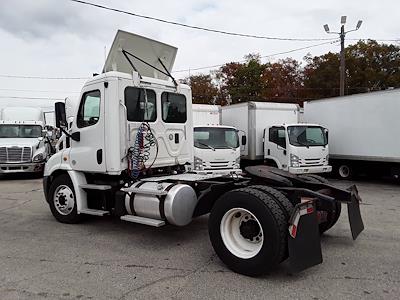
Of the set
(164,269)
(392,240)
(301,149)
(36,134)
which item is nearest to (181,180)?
(164,269)

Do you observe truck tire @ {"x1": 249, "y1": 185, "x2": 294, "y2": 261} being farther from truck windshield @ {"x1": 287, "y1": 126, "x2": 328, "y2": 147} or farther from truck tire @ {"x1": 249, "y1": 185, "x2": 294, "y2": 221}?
truck windshield @ {"x1": 287, "y1": 126, "x2": 328, "y2": 147}

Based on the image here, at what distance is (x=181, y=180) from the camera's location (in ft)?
20.4

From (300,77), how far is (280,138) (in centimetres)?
3040

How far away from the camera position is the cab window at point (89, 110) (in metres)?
6.60

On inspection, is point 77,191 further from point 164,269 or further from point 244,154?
point 244,154

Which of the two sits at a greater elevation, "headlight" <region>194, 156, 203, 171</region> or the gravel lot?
"headlight" <region>194, 156, 203, 171</region>

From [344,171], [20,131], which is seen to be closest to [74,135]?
[344,171]

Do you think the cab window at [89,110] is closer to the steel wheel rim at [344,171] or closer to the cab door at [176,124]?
the cab door at [176,124]

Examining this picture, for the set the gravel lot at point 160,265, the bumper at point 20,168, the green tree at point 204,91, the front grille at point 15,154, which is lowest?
the gravel lot at point 160,265

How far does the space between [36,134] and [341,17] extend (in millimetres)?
18742

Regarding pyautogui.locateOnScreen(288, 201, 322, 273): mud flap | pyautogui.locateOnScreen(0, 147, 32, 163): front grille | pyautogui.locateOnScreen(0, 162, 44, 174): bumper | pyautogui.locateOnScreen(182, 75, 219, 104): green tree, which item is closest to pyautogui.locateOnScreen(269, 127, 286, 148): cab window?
pyautogui.locateOnScreen(288, 201, 322, 273): mud flap

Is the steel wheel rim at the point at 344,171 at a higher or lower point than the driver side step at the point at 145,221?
lower

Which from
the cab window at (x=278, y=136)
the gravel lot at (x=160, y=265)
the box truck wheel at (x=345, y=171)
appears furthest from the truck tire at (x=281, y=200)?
the box truck wheel at (x=345, y=171)

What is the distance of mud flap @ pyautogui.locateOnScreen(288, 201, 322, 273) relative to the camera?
4.31 m
